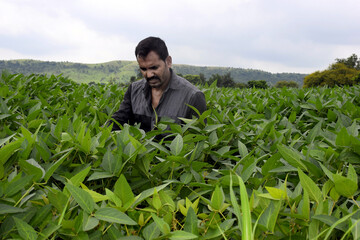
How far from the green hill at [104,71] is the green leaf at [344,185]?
14544 centimetres

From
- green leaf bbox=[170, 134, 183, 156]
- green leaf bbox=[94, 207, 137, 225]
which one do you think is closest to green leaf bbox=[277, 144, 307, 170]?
green leaf bbox=[170, 134, 183, 156]

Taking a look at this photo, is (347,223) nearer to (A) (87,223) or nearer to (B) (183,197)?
(B) (183,197)

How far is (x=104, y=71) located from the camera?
172m

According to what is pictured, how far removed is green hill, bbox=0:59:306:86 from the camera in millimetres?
149500

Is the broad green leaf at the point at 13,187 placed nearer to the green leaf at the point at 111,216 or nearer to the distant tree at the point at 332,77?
the green leaf at the point at 111,216

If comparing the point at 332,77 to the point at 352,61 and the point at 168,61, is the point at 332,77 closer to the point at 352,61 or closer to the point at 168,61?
the point at 352,61

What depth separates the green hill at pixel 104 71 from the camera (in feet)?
490

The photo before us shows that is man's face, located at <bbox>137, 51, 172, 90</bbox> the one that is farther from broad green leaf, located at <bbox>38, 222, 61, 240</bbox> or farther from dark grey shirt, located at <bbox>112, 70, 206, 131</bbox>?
broad green leaf, located at <bbox>38, 222, 61, 240</bbox>

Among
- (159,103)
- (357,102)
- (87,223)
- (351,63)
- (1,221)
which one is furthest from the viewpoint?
(351,63)

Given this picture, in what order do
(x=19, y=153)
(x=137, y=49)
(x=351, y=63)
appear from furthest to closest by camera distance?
(x=351, y=63), (x=137, y=49), (x=19, y=153)

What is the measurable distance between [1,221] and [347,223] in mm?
1254

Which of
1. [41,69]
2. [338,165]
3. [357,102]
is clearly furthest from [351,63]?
[41,69]

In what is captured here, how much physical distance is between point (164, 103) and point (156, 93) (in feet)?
0.78

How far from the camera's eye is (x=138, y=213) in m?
1.16
